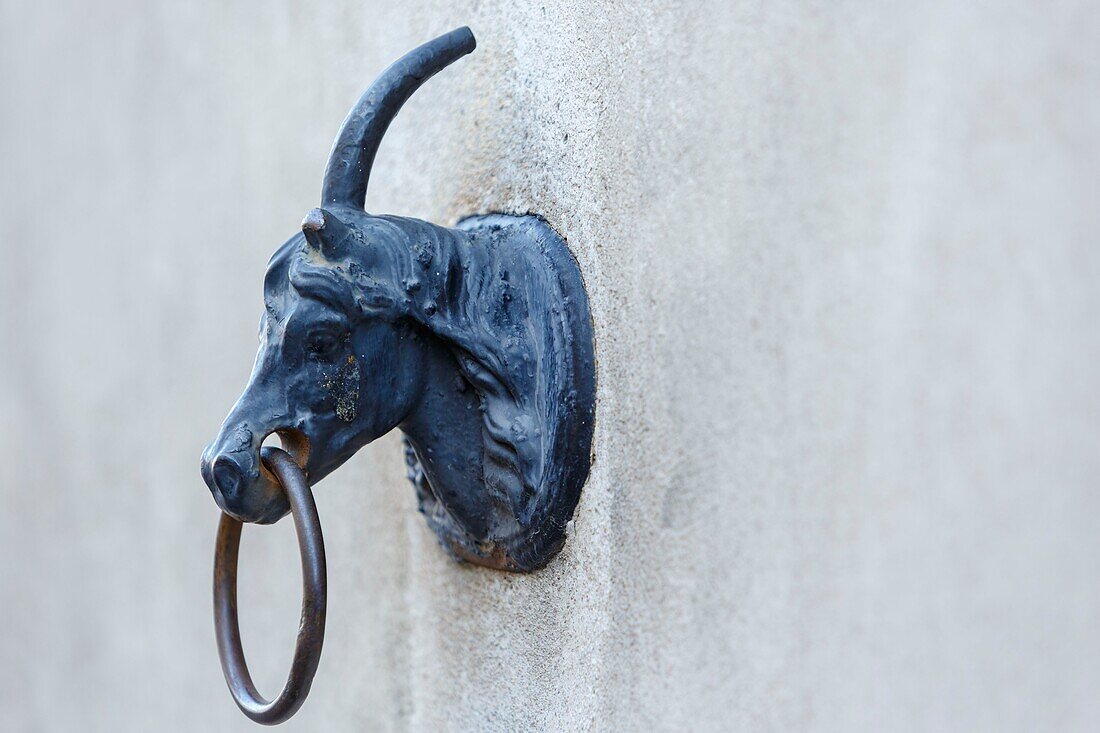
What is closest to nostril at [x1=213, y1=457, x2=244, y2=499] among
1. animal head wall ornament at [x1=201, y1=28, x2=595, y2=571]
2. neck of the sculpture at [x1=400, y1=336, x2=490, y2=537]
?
animal head wall ornament at [x1=201, y1=28, x2=595, y2=571]

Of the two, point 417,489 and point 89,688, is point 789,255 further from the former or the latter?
point 89,688

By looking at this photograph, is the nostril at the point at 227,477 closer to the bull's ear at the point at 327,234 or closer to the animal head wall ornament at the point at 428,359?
the animal head wall ornament at the point at 428,359

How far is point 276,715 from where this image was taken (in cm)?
67

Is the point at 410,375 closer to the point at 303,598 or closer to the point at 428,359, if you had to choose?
the point at 428,359

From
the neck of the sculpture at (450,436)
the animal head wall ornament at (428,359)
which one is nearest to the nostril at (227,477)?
the animal head wall ornament at (428,359)

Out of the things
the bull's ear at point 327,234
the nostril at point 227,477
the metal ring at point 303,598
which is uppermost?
the bull's ear at point 327,234

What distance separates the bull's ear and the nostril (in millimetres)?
139

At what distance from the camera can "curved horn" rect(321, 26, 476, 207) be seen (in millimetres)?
698

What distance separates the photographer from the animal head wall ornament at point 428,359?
Answer: 2.21 ft

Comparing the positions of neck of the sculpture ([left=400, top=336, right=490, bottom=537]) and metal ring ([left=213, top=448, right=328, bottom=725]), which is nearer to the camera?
metal ring ([left=213, top=448, right=328, bottom=725])

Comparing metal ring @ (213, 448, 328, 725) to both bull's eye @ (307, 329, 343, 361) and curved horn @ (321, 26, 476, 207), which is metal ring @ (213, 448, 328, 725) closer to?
bull's eye @ (307, 329, 343, 361)

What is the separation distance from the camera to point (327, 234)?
0.66m

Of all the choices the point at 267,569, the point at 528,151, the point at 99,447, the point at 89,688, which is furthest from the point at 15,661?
the point at 528,151

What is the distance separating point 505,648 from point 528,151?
0.37 metres
